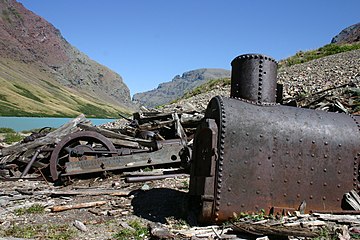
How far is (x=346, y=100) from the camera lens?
34.3ft

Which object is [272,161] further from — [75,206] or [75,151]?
[75,151]

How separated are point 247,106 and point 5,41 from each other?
6577 inches

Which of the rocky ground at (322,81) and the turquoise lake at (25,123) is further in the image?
the turquoise lake at (25,123)

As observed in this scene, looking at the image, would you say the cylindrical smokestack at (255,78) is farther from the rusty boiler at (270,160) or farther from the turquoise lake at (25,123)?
the turquoise lake at (25,123)

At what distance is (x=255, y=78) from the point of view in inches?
210

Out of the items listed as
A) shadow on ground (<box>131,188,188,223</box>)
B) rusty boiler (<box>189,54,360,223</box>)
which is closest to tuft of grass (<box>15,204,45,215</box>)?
shadow on ground (<box>131,188,188,223</box>)

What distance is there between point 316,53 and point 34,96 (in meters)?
95.9

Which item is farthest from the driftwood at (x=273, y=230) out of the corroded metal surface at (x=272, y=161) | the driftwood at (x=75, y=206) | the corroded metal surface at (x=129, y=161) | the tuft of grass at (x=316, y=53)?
the tuft of grass at (x=316, y=53)

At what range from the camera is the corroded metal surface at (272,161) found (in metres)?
4.45

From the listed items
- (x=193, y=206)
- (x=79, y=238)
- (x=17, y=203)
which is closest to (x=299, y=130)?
(x=193, y=206)

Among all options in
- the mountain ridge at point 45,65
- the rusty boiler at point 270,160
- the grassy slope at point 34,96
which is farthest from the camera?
the mountain ridge at point 45,65

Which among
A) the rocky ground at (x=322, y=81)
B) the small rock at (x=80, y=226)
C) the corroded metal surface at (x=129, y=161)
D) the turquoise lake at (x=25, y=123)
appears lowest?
the small rock at (x=80, y=226)

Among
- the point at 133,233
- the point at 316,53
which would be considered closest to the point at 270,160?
the point at 133,233

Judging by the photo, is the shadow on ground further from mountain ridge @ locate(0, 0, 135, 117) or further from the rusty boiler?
mountain ridge @ locate(0, 0, 135, 117)
